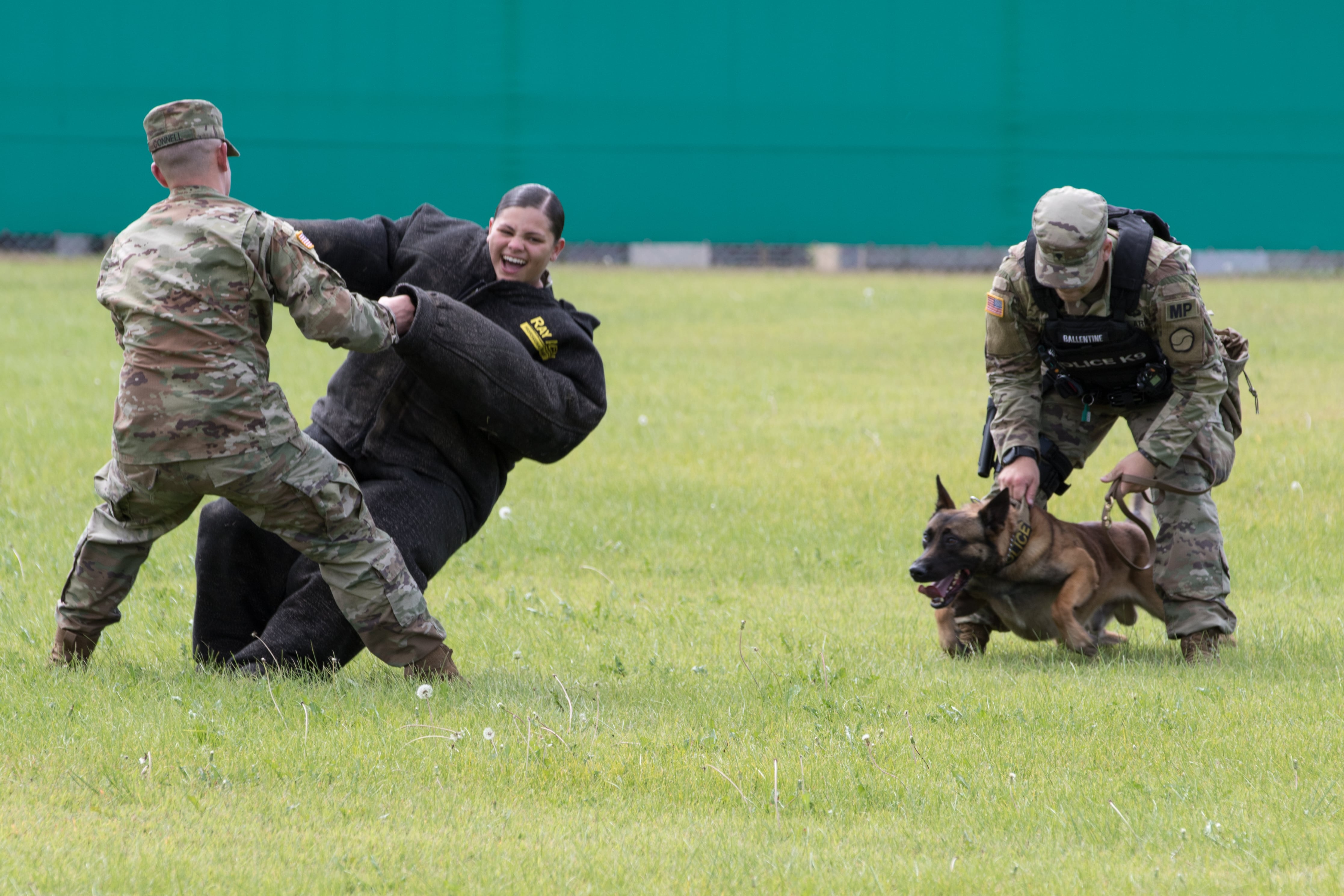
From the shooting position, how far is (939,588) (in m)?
6.19

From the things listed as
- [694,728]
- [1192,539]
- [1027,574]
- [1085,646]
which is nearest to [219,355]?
[694,728]

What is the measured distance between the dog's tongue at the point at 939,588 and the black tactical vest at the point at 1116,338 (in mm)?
1058

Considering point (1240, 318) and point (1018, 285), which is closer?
point (1018, 285)

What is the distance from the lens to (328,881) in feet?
11.8

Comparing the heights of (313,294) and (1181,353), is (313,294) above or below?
above

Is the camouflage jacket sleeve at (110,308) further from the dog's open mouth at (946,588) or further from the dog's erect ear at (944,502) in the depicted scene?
the dog's erect ear at (944,502)

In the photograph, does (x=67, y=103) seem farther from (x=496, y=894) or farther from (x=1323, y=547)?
(x=496, y=894)

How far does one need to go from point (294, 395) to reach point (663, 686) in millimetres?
9167

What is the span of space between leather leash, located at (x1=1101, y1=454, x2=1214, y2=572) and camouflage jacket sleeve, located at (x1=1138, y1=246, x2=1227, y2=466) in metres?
0.12

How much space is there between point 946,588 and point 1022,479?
0.64m

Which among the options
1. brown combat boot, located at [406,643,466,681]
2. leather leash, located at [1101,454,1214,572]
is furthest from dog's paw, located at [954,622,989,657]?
brown combat boot, located at [406,643,466,681]

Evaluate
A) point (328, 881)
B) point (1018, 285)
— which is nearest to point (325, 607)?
point (328, 881)

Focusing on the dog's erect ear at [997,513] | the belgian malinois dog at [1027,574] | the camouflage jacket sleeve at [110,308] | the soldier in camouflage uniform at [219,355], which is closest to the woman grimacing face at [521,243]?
the soldier in camouflage uniform at [219,355]

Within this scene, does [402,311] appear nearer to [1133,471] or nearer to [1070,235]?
[1070,235]
